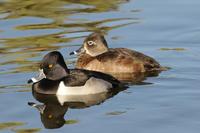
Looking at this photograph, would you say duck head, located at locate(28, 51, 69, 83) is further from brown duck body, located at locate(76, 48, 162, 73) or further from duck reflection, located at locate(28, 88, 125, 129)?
brown duck body, located at locate(76, 48, 162, 73)

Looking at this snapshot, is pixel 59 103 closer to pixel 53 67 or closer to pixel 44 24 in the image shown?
pixel 53 67

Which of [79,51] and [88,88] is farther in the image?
[79,51]

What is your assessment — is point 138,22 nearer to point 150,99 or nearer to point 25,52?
point 25,52

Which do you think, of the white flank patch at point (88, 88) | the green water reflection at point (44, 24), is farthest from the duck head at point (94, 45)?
the white flank patch at point (88, 88)

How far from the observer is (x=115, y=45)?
16469 millimetres

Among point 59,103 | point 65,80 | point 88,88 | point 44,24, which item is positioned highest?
point 44,24

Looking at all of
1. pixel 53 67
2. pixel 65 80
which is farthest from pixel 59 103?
pixel 53 67

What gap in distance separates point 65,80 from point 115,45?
288cm

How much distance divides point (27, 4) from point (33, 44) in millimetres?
3276

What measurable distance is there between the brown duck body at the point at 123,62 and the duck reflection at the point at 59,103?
41.3 inches

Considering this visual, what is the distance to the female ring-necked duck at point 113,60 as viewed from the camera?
48.3ft

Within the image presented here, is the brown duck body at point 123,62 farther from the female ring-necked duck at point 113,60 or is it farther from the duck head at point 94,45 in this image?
the duck head at point 94,45

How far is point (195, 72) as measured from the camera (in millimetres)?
14234

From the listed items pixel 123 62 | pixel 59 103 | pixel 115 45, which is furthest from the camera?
pixel 115 45
